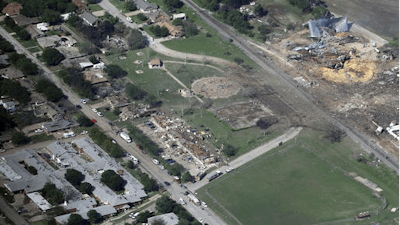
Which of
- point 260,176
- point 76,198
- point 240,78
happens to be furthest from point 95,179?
point 240,78

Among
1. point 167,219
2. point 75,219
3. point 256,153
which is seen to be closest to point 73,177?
point 75,219

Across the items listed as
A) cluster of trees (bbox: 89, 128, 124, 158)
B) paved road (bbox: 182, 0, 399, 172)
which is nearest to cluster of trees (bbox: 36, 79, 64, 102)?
cluster of trees (bbox: 89, 128, 124, 158)

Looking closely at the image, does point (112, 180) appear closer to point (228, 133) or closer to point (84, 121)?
point (84, 121)

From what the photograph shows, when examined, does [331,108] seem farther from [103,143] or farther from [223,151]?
[103,143]

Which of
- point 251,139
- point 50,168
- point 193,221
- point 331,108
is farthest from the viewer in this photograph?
point 331,108

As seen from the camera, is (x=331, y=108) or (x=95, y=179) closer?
(x=95, y=179)

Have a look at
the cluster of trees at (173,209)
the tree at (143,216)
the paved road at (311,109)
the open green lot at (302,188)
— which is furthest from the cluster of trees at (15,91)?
the paved road at (311,109)

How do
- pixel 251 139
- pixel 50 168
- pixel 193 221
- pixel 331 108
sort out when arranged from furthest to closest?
pixel 331 108, pixel 251 139, pixel 50 168, pixel 193 221
